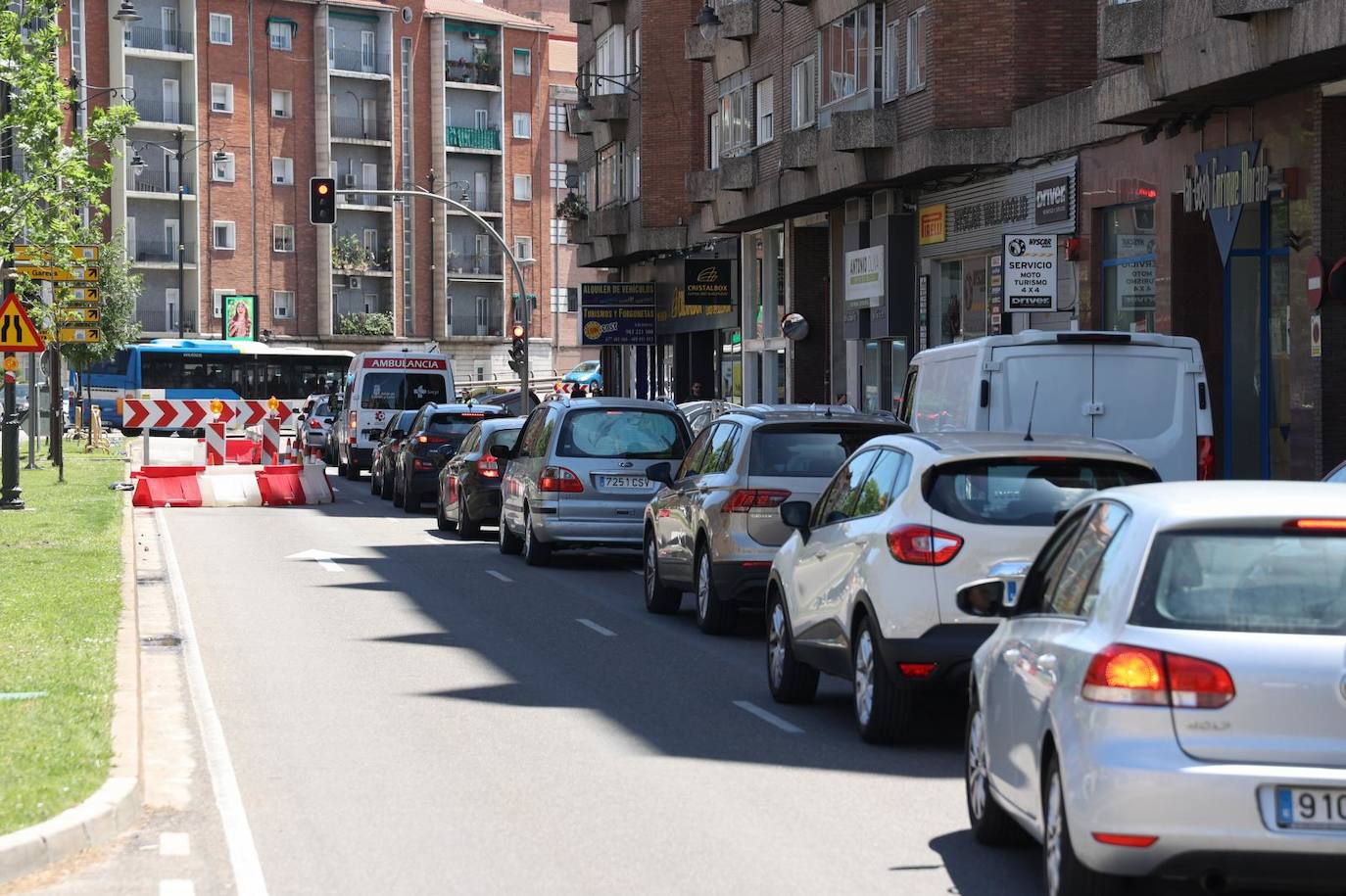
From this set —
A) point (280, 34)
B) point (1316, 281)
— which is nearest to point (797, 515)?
point (1316, 281)

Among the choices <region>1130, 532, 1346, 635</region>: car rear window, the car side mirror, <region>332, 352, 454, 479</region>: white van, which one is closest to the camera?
<region>1130, 532, 1346, 635</region>: car rear window

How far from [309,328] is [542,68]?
61.4ft

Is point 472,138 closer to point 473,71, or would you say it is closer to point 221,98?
point 473,71

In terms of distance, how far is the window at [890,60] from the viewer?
1341 inches

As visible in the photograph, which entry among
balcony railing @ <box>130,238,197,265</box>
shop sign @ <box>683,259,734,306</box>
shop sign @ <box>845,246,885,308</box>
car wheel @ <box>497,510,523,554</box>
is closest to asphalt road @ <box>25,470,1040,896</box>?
car wheel @ <box>497,510,523,554</box>

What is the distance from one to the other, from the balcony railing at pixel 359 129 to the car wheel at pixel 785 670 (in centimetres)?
8497

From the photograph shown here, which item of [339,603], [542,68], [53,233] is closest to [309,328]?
[542,68]

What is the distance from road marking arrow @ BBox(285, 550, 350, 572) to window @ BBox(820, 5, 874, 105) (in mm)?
14767

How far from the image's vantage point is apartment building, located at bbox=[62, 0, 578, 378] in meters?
90.8

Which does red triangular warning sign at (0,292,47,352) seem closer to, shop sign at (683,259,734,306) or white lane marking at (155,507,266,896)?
white lane marking at (155,507,266,896)

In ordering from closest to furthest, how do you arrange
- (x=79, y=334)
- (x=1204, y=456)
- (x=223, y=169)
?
(x=1204, y=456) < (x=79, y=334) < (x=223, y=169)

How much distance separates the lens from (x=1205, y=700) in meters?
6.14

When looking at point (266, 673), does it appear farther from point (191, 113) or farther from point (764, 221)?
point (191, 113)

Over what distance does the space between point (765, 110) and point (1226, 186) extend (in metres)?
20.2
